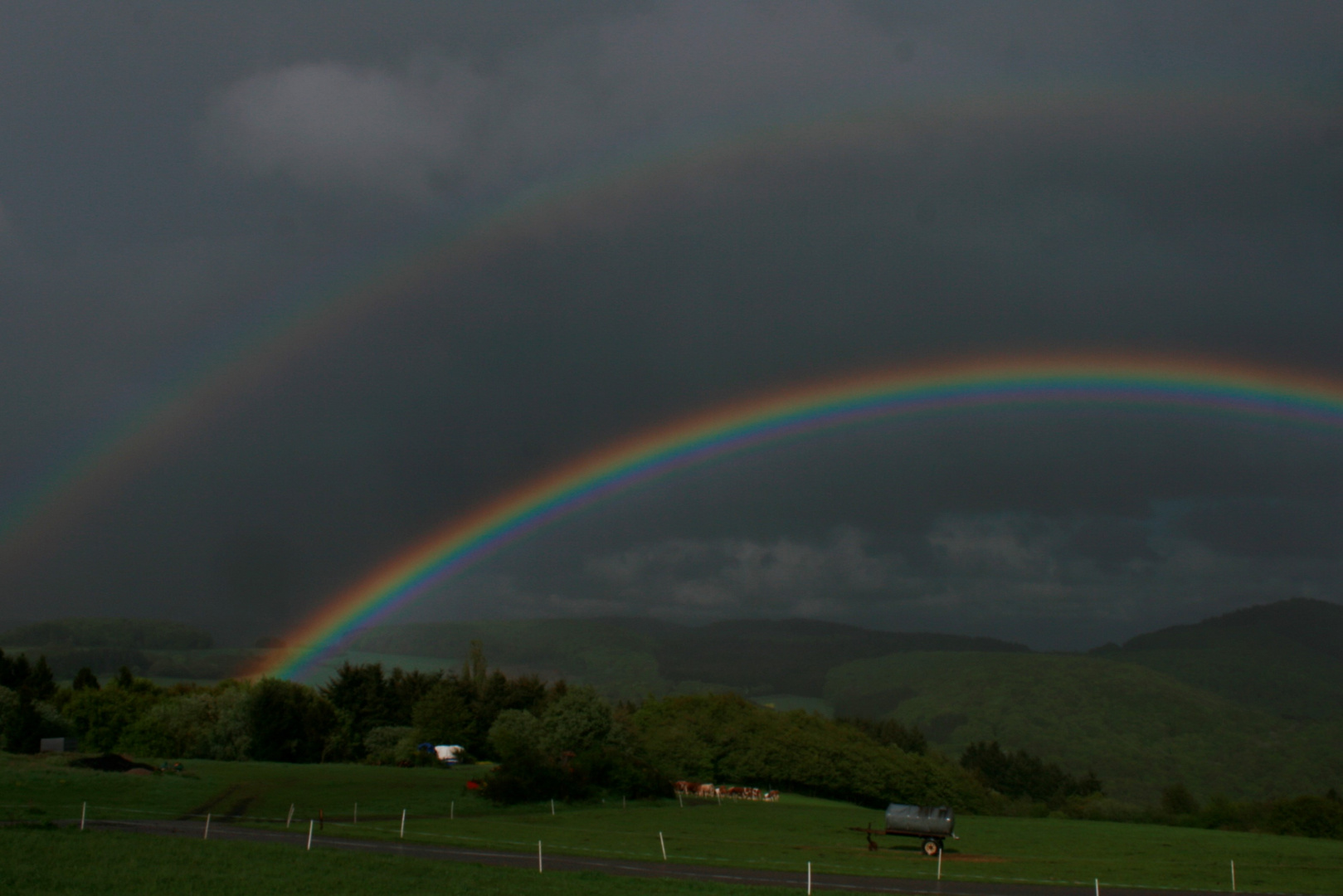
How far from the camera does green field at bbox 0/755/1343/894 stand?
57938mm

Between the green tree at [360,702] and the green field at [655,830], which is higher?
the green tree at [360,702]

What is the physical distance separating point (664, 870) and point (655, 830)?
33.4 meters

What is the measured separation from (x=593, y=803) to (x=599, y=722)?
1160 inches

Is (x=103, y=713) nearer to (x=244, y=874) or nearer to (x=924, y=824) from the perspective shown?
(x=924, y=824)

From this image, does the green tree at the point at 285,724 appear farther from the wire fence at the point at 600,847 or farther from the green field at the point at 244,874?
the green field at the point at 244,874

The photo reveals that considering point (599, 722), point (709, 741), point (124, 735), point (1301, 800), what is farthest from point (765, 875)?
point (124, 735)

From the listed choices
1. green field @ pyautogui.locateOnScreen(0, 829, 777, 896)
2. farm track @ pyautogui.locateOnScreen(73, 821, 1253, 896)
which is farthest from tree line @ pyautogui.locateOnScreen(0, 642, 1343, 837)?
green field @ pyautogui.locateOnScreen(0, 829, 777, 896)

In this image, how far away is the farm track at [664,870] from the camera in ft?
148

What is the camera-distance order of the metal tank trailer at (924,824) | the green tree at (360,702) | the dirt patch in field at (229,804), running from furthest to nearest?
1. the green tree at (360,702)
2. the dirt patch in field at (229,804)
3. the metal tank trailer at (924,824)

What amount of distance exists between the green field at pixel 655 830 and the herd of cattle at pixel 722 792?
15.6m

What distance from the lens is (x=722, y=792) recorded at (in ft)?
481

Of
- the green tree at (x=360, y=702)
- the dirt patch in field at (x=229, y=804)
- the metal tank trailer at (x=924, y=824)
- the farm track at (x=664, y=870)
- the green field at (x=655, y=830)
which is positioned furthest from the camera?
the green tree at (x=360, y=702)

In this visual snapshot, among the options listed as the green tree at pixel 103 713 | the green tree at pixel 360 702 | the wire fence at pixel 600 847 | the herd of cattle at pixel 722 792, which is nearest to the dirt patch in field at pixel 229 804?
the wire fence at pixel 600 847

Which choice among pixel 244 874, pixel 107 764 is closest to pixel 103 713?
pixel 107 764
